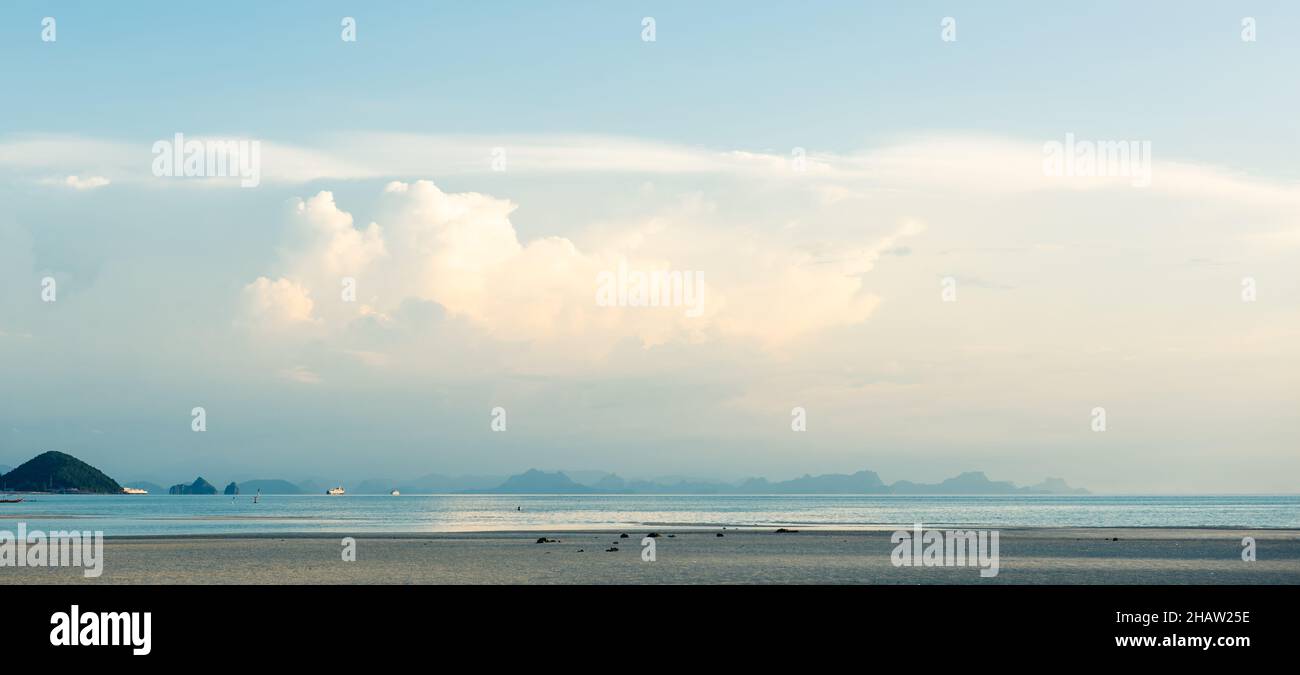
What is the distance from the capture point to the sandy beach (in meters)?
63.2

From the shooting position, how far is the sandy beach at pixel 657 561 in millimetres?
63219

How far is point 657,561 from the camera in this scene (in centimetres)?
7619
